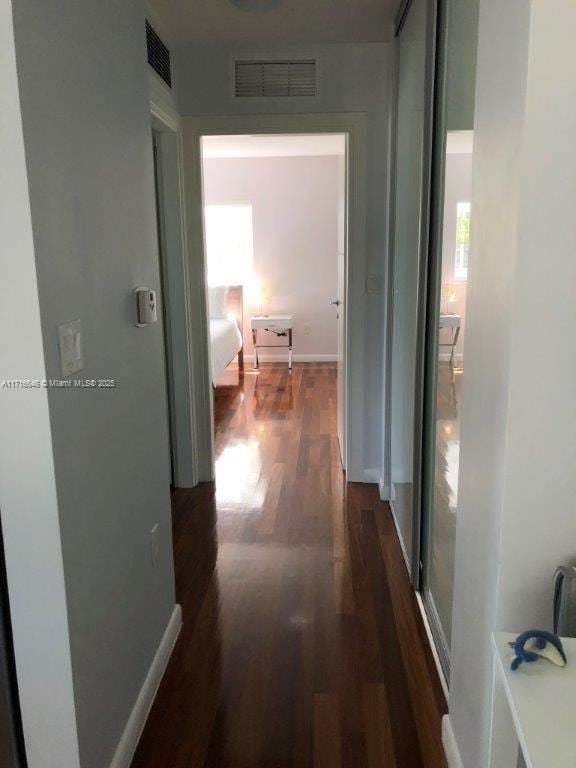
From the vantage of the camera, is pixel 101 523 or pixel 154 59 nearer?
pixel 101 523

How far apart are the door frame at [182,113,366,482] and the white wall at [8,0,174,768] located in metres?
1.55

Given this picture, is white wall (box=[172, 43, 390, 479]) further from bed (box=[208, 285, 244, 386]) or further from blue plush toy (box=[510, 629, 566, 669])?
blue plush toy (box=[510, 629, 566, 669])

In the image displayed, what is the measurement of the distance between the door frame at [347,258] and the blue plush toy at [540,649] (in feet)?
9.03

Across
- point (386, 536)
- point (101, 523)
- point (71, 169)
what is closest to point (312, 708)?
point (101, 523)

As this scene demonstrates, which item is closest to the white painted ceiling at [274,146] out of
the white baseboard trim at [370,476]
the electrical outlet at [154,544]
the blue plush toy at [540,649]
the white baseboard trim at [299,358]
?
the white baseboard trim at [299,358]

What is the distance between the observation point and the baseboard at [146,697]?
5.53 ft

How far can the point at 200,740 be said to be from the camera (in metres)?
1.82

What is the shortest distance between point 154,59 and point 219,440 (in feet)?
8.56

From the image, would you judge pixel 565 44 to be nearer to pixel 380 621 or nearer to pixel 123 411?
pixel 123 411

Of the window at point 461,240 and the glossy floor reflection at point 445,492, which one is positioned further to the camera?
the glossy floor reflection at point 445,492

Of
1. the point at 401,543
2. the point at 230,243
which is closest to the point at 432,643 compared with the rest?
the point at 401,543

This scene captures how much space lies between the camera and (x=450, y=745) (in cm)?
171

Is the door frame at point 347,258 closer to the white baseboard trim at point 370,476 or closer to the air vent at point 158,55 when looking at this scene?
the white baseboard trim at point 370,476

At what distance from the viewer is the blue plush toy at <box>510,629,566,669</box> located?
39.6 inches
